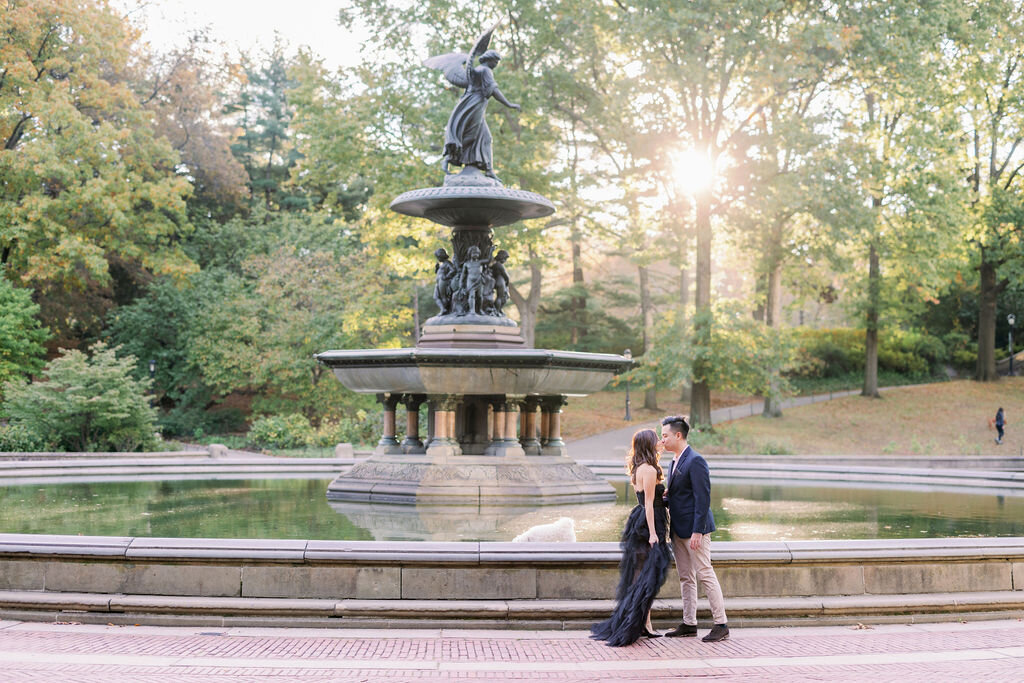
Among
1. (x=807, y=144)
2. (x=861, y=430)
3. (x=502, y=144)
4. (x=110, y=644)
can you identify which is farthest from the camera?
(x=861, y=430)

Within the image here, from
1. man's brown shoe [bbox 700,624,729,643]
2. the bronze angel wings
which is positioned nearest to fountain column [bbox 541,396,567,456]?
the bronze angel wings

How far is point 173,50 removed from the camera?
45.1 m

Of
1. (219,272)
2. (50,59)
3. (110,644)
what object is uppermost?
(50,59)

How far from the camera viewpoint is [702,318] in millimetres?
32312

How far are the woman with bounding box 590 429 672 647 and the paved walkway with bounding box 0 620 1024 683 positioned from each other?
158 millimetres

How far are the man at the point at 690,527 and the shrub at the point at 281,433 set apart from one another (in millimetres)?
24854

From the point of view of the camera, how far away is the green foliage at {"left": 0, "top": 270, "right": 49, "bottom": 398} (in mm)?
31750

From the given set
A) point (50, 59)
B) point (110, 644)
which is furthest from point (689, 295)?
point (110, 644)

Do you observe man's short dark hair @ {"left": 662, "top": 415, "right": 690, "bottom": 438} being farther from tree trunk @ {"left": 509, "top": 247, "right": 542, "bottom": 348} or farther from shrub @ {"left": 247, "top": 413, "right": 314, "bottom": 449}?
tree trunk @ {"left": 509, "top": 247, "right": 542, "bottom": 348}

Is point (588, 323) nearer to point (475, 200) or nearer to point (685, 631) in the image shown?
point (475, 200)

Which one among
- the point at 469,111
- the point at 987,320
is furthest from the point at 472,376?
the point at 987,320

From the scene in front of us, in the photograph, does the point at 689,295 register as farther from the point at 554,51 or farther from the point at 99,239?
the point at 99,239

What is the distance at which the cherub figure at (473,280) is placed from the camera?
49.6 ft

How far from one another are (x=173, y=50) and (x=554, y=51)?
19131mm
